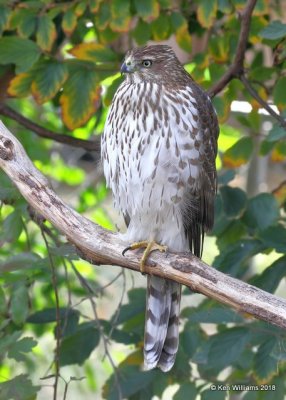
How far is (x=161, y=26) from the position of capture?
4746mm

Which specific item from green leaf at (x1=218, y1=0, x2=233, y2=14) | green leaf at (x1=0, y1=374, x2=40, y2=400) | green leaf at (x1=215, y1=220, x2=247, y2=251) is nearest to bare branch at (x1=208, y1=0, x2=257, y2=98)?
green leaf at (x1=218, y1=0, x2=233, y2=14)

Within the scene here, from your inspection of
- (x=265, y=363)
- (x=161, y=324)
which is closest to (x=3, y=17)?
(x=161, y=324)

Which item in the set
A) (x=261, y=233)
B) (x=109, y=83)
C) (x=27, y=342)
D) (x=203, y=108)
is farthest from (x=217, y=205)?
(x=27, y=342)

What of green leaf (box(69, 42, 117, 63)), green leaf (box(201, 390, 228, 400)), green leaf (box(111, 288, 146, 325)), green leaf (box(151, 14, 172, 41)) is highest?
green leaf (box(151, 14, 172, 41))

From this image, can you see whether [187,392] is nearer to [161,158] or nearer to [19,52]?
[161,158]

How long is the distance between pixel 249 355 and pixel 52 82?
1636mm

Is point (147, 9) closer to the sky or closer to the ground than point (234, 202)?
closer to the sky

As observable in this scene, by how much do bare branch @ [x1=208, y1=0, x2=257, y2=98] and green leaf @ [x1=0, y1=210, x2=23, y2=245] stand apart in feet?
3.68

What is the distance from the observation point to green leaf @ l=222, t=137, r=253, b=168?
4.76 meters

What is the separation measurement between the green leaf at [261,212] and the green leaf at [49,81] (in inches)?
43.1

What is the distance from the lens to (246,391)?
4586 mm

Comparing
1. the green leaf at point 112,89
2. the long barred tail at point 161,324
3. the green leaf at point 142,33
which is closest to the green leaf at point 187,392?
the long barred tail at point 161,324

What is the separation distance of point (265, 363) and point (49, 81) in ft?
5.51

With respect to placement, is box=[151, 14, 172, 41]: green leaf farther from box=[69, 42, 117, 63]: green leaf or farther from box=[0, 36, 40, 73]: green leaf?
box=[0, 36, 40, 73]: green leaf
